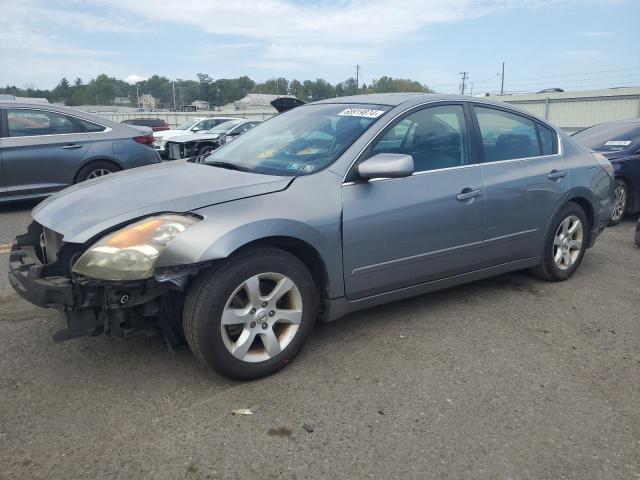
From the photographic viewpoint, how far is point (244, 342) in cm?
301

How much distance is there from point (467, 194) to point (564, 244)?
147cm

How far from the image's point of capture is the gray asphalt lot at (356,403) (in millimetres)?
2424

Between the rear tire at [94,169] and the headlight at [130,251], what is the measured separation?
5702mm

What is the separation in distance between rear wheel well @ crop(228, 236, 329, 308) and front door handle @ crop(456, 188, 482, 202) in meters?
1.19

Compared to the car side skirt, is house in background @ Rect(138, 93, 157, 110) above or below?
above

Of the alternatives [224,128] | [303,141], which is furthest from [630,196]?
[224,128]

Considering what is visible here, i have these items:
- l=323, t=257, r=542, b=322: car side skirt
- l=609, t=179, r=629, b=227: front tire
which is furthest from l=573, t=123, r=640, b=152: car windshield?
l=323, t=257, r=542, b=322: car side skirt

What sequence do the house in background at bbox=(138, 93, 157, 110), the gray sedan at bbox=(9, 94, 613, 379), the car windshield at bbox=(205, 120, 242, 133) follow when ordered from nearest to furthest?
1. the gray sedan at bbox=(9, 94, 613, 379)
2. the car windshield at bbox=(205, 120, 242, 133)
3. the house in background at bbox=(138, 93, 157, 110)

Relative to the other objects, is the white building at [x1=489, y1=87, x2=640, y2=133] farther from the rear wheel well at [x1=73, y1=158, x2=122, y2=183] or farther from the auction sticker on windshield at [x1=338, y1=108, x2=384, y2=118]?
the auction sticker on windshield at [x1=338, y1=108, x2=384, y2=118]

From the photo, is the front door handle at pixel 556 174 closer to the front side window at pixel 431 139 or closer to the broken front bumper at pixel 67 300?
the front side window at pixel 431 139

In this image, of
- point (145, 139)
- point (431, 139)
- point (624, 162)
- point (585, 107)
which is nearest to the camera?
point (431, 139)

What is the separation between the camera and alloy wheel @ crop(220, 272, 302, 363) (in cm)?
298

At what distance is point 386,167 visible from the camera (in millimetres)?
3332

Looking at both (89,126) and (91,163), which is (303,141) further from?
(89,126)
